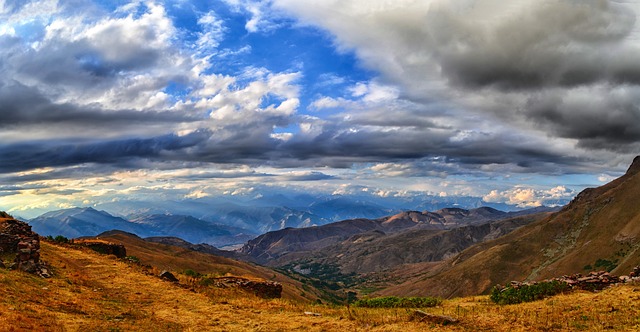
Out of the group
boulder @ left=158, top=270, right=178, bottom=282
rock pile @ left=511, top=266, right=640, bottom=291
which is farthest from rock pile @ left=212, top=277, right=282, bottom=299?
rock pile @ left=511, top=266, right=640, bottom=291

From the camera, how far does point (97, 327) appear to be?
747 inches

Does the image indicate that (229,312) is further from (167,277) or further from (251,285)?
(167,277)

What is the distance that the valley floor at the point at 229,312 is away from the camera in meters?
18.5

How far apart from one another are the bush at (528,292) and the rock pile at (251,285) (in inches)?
731

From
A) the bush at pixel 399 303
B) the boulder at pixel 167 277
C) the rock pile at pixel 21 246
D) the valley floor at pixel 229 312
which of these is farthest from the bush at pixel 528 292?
the rock pile at pixel 21 246

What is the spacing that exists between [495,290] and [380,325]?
10912 millimetres

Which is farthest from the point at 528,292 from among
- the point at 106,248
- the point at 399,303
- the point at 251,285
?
the point at 106,248

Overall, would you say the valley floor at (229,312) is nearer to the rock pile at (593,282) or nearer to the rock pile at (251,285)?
the rock pile at (593,282)

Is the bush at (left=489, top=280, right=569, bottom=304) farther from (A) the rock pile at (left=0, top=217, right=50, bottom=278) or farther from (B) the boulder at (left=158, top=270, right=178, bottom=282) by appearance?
(A) the rock pile at (left=0, top=217, right=50, bottom=278)

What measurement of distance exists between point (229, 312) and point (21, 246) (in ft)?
65.6

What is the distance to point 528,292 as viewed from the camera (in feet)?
81.5

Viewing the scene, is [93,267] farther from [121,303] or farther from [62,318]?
[62,318]

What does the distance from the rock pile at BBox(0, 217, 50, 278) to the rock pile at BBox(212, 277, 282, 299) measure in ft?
43.3

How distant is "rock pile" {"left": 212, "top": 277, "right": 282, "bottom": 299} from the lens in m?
33.9
